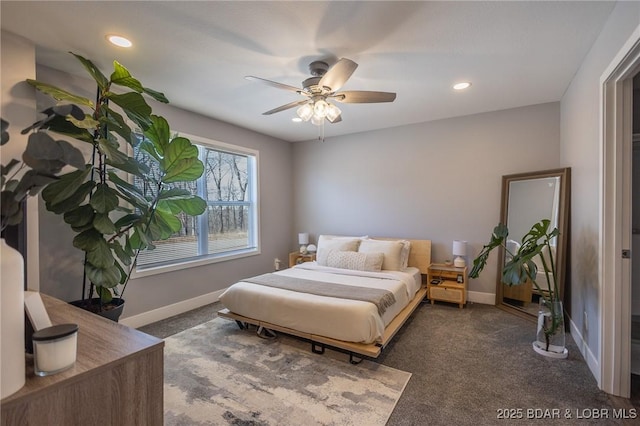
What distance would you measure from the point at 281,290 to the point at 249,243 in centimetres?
205

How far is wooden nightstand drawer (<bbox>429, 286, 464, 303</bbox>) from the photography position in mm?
3768

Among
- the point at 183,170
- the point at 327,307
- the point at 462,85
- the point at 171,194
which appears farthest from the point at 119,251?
the point at 462,85

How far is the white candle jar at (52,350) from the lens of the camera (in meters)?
0.87

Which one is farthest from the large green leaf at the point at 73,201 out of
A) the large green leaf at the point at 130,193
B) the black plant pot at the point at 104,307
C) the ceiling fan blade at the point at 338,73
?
the ceiling fan blade at the point at 338,73

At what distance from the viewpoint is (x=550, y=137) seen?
359 centimetres

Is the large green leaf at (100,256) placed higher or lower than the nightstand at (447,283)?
higher

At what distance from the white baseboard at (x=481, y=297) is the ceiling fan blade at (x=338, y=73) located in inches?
135

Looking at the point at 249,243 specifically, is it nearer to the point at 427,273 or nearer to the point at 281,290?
the point at 281,290

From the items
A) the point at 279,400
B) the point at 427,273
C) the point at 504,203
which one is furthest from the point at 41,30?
the point at 504,203

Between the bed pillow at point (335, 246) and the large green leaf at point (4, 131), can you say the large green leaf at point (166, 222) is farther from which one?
the bed pillow at point (335, 246)

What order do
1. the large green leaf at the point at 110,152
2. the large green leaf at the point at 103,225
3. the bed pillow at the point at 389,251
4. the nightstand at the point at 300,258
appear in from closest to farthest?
the large green leaf at the point at 110,152 → the large green leaf at the point at 103,225 → the bed pillow at the point at 389,251 → the nightstand at the point at 300,258

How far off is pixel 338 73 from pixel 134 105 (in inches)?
59.9

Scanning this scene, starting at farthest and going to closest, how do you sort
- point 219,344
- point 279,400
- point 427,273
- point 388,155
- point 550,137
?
point 388,155 < point 427,273 < point 550,137 < point 219,344 < point 279,400

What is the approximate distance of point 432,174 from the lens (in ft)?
14.1
